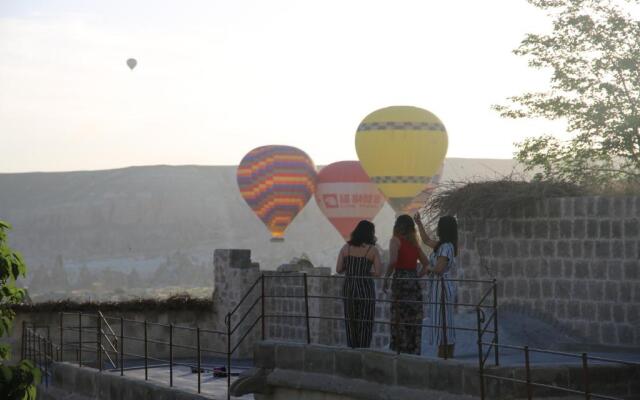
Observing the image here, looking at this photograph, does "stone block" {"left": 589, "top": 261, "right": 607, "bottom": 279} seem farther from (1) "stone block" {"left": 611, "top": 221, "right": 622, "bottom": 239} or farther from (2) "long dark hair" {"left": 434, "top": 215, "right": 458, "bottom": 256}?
(2) "long dark hair" {"left": 434, "top": 215, "right": 458, "bottom": 256}

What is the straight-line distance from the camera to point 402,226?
14.0 meters

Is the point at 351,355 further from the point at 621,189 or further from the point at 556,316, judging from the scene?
the point at 621,189

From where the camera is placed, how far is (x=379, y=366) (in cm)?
1434

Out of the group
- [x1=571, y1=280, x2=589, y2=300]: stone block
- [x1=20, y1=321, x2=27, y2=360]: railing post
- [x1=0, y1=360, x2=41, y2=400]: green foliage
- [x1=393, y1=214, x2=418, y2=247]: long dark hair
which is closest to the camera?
[x1=0, y1=360, x2=41, y2=400]: green foliage

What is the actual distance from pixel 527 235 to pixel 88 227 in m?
123

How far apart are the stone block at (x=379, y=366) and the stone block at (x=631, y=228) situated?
429 centimetres

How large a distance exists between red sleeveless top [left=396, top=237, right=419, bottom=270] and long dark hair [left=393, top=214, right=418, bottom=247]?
4 centimetres

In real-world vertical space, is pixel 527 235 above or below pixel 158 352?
above

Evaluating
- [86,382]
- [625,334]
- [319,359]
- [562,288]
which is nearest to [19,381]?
[319,359]

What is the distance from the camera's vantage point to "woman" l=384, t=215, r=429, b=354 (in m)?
14.0

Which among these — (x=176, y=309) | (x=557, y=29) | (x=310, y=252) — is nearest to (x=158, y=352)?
(x=176, y=309)

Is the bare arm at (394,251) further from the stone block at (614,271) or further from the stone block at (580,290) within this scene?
the stone block at (580,290)

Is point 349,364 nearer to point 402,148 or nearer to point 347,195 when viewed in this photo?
point 402,148

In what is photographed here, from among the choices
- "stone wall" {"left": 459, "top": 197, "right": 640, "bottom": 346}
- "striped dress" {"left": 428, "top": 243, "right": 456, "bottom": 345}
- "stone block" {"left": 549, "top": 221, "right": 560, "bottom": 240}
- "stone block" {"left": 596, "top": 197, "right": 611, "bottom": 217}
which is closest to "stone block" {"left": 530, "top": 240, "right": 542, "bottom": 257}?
"stone wall" {"left": 459, "top": 197, "right": 640, "bottom": 346}
